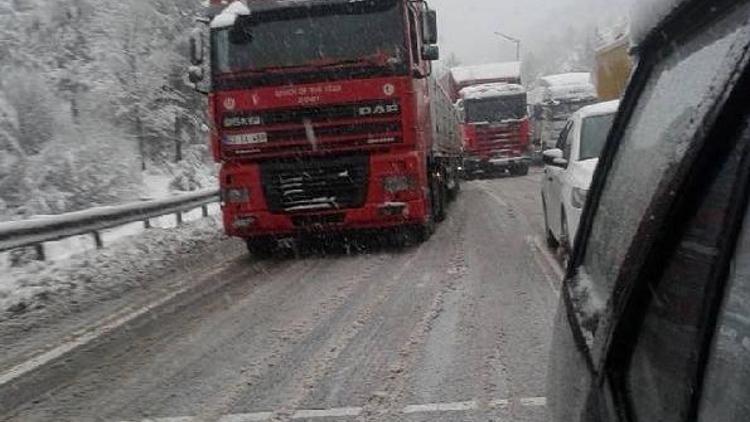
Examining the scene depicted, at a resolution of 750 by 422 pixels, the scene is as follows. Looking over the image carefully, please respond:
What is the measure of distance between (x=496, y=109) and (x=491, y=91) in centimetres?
65

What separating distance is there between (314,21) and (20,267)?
15.4ft

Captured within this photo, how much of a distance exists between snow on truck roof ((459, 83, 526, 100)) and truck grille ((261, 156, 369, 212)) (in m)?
18.9

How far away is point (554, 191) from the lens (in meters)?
9.15

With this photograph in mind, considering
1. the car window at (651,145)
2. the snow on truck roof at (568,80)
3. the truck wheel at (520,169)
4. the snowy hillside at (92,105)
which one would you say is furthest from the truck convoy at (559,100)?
the car window at (651,145)

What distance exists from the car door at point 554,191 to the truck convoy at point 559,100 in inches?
769

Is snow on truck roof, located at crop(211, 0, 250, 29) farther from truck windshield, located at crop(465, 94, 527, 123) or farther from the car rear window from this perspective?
truck windshield, located at crop(465, 94, 527, 123)

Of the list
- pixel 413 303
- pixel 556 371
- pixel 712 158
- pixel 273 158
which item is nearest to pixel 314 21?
pixel 273 158

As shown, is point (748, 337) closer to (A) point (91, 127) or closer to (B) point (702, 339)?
(B) point (702, 339)

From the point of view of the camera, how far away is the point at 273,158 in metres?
10.3

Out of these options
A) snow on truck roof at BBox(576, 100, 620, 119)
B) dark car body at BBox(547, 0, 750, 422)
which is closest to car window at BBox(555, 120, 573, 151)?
snow on truck roof at BBox(576, 100, 620, 119)

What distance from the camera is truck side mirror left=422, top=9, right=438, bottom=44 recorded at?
10.8m

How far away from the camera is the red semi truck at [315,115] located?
32.7ft

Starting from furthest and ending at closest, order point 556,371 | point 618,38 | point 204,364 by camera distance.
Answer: point 618,38 → point 204,364 → point 556,371

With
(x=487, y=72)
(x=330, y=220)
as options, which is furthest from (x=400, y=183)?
(x=487, y=72)
